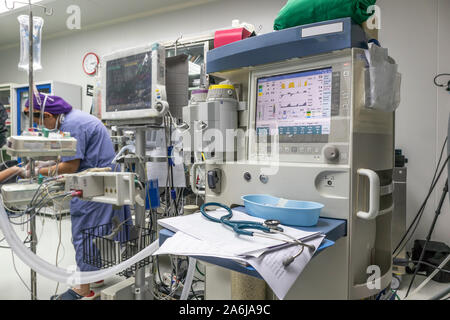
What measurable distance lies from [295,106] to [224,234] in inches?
21.7

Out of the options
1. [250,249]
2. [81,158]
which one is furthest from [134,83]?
[250,249]

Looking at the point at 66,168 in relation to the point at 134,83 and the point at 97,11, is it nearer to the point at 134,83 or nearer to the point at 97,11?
the point at 134,83

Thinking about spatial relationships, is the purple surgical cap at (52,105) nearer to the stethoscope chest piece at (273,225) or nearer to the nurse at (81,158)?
the nurse at (81,158)

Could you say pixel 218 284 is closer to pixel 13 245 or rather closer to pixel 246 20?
pixel 13 245

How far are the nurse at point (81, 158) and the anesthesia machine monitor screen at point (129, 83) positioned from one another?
0.44m


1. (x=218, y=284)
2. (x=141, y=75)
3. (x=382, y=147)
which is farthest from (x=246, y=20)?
(x=218, y=284)

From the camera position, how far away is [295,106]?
1034mm

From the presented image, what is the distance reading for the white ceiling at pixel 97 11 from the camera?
3.30m

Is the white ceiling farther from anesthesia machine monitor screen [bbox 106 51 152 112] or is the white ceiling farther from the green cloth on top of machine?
the green cloth on top of machine

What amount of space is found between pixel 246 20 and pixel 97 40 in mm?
2176

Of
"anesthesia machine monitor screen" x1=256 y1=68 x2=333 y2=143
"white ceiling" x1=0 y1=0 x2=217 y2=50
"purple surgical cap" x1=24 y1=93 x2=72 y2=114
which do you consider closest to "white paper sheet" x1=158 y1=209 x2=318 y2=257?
"anesthesia machine monitor screen" x1=256 y1=68 x2=333 y2=143

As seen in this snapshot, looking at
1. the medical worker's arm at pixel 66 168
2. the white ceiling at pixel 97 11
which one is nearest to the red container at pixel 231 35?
the medical worker's arm at pixel 66 168

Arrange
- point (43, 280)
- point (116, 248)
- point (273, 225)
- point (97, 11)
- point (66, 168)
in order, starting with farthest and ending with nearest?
1. point (97, 11)
2. point (43, 280)
3. point (66, 168)
4. point (116, 248)
5. point (273, 225)

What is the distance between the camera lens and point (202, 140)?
3.86 ft
